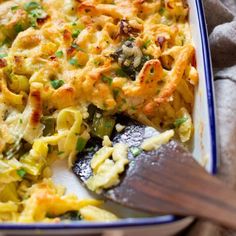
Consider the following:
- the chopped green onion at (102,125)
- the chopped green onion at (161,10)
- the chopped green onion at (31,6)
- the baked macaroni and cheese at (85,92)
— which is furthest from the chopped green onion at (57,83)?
the chopped green onion at (161,10)

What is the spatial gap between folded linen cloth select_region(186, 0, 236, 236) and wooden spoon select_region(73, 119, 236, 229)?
0.19 meters

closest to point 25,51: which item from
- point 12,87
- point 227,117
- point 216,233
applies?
point 12,87

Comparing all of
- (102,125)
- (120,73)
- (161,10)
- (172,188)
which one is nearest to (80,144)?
(102,125)

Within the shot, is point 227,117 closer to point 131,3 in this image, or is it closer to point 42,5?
point 131,3

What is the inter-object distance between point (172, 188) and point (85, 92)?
2.52 ft

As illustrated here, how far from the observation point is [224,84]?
2.56m

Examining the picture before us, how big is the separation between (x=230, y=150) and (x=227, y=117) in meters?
0.18

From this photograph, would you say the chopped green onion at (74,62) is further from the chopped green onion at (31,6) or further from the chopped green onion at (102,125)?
the chopped green onion at (31,6)

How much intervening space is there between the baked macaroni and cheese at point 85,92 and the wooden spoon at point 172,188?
0.06 metres

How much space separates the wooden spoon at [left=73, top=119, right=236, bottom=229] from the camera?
194 centimetres

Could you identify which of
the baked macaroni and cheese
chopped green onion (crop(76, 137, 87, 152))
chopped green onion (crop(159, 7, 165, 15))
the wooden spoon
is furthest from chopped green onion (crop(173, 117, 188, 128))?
chopped green onion (crop(159, 7, 165, 15))

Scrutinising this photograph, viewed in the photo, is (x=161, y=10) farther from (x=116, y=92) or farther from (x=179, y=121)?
(x=179, y=121)

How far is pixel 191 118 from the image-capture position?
2.53 metres

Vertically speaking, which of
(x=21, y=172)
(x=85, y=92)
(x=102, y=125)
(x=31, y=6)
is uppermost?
(x=31, y=6)
